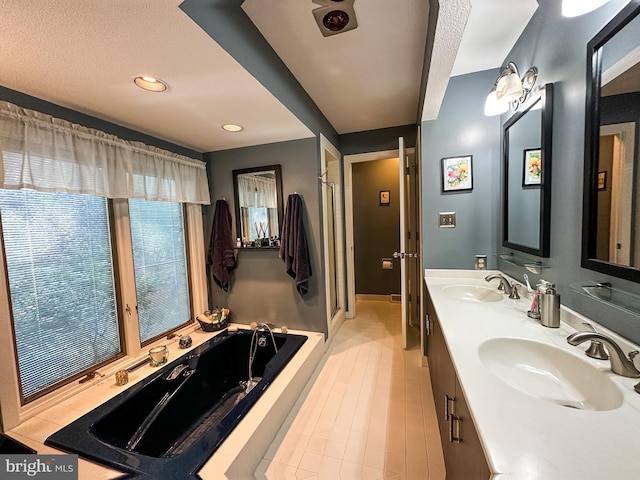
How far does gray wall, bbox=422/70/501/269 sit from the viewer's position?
200cm

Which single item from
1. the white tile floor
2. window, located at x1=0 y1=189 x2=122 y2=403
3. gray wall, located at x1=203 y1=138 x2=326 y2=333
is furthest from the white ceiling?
the white tile floor

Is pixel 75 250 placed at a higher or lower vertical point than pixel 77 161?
lower

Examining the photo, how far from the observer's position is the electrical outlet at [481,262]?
2.05m

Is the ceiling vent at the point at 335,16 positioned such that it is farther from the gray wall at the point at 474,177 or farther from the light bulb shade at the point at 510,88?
the gray wall at the point at 474,177

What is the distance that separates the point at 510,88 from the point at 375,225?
9.11ft

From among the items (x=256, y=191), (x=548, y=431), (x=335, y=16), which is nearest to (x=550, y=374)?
(x=548, y=431)

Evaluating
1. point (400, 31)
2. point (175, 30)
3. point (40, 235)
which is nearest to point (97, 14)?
point (175, 30)

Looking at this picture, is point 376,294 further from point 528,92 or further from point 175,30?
point 175,30

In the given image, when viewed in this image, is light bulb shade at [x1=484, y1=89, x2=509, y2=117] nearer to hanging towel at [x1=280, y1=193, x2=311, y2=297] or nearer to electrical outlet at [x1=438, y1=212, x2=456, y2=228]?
electrical outlet at [x1=438, y1=212, x2=456, y2=228]

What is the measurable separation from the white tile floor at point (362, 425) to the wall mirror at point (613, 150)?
136 cm

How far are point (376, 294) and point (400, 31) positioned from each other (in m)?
3.59

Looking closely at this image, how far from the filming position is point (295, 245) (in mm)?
2410

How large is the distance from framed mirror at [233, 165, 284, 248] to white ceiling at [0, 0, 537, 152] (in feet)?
1.39

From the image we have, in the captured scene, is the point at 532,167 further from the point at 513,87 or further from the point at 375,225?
the point at 375,225
